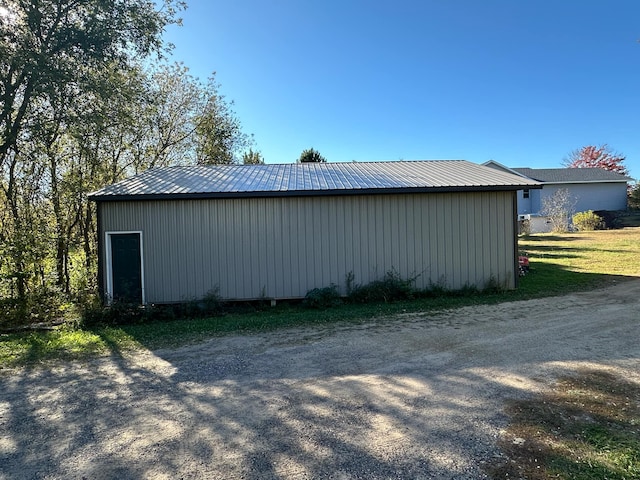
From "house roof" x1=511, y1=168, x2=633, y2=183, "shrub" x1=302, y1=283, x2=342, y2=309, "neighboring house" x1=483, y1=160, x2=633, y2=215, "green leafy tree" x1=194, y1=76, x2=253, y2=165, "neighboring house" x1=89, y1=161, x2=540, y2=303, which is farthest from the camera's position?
"house roof" x1=511, y1=168, x2=633, y2=183

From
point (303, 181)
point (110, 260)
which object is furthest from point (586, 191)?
point (110, 260)

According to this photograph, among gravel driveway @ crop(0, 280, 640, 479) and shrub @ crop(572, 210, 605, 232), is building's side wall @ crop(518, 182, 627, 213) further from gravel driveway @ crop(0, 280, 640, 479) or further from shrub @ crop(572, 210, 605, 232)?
gravel driveway @ crop(0, 280, 640, 479)

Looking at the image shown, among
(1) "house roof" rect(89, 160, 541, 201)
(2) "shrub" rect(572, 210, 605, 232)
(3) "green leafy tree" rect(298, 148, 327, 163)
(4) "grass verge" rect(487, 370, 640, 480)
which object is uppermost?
(3) "green leafy tree" rect(298, 148, 327, 163)

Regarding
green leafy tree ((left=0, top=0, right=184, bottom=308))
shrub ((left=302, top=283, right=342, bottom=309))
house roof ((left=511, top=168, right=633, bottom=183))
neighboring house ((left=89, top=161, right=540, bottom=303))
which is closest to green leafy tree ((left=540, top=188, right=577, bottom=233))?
house roof ((left=511, top=168, right=633, bottom=183))

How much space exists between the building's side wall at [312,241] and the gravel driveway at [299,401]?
2609 millimetres

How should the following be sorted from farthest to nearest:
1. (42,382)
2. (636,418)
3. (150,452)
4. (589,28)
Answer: (589,28) → (42,382) → (636,418) → (150,452)

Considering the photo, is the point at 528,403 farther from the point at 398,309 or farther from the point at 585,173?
the point at 585,173

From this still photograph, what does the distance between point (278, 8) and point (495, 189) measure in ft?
26.4

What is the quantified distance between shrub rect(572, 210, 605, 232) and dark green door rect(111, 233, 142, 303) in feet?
90.0

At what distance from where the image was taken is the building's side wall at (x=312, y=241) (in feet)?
26.1

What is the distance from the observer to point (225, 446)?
2.65 m

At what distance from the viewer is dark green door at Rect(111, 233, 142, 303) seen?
310 inches

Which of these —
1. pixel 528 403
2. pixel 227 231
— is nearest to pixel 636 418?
pixel 528 403

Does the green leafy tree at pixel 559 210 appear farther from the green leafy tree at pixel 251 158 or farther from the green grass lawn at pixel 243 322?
the green leafy tree at pixel 251 158
